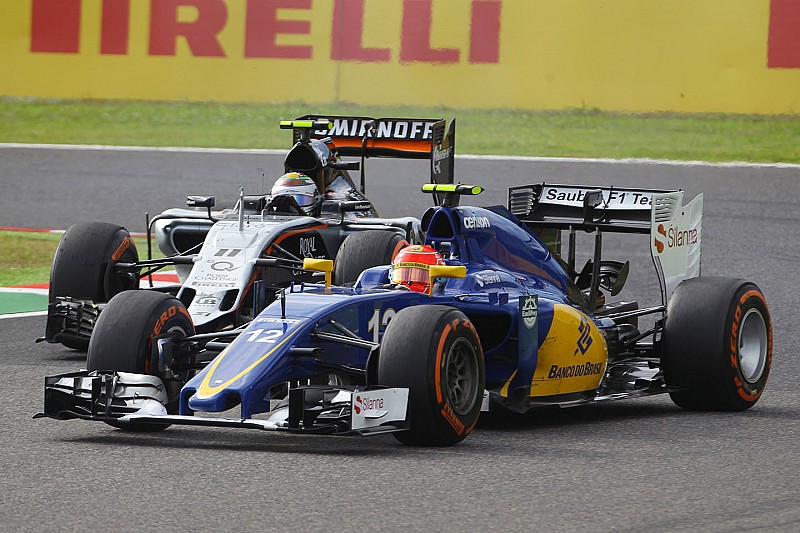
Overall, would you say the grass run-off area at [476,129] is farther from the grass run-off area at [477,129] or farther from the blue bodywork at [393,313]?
the blue bodywork at [393,313]

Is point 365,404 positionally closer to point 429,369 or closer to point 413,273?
point 429,369

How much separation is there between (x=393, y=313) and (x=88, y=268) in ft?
12.9

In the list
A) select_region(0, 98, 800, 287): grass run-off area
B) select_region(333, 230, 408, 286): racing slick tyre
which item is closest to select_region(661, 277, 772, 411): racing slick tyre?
select_region(333, 230, 408, 286): racing slick tyre

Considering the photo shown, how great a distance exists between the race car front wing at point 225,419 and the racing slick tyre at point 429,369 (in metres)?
0.09

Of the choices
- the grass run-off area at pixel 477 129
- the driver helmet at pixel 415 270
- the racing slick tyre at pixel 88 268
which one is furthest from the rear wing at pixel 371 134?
the grass run-off area at pixel 477 129

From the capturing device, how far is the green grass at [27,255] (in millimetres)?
15539

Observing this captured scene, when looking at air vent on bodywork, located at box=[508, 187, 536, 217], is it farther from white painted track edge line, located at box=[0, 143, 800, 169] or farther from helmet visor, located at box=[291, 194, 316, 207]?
white painted track edge line, located at box=[0, 143, 800, 169]

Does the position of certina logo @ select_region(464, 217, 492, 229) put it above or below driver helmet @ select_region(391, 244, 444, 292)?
above

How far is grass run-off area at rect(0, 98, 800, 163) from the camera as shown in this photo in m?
Answer: 23.0

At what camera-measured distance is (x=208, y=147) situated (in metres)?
24.7

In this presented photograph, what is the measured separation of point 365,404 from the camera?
23.6 feet

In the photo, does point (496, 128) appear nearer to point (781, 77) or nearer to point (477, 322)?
point (781, 77)

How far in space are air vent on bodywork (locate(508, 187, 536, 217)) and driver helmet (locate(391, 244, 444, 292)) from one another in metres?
2.14

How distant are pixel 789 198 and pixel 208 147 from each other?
9.54 metres
